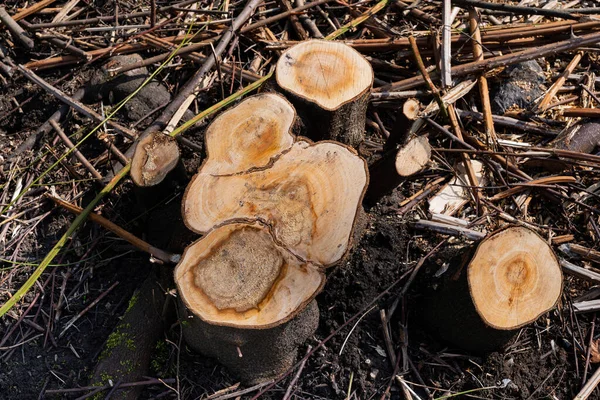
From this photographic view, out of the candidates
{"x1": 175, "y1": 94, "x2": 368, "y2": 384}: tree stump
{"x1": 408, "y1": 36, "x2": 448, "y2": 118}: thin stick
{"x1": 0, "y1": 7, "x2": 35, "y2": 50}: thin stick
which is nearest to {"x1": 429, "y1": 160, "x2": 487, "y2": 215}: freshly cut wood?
{"x1": 408, "y1": 36, "x2": 448, "y2": 118}: thin stick

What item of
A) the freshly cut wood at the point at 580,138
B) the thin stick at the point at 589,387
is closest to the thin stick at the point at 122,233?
the thin stick at the point at 589,387

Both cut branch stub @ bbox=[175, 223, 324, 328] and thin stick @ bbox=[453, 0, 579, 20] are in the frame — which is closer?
cut branch stub @ bbox=[175, 223, 324, 328]

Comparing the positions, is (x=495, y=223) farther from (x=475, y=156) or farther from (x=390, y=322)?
(x=390, y=322)

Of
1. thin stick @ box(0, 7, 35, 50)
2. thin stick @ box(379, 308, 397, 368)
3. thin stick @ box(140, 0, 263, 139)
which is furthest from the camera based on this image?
thin stick @ box(0, 7, 35, 50)

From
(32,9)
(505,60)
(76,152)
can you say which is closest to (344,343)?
(76,152)

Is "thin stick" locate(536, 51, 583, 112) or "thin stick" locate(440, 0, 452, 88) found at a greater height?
"thin stick" locate(440, 0, 452, 88)

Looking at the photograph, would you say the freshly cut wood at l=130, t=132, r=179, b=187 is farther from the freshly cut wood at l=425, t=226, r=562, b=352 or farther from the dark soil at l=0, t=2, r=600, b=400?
the freshly cut wood at l=425, t=226, r=562, b=352

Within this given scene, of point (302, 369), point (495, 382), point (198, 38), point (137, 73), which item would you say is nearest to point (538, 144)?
point (495, 382)
